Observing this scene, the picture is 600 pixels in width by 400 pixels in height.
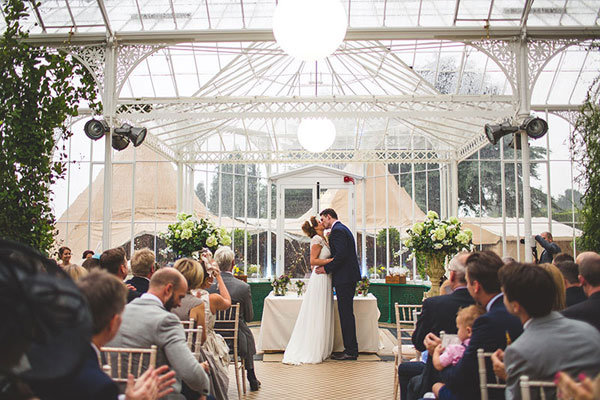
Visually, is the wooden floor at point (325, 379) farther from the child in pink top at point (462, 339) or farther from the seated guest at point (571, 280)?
the child in pink top at point (462, 339)

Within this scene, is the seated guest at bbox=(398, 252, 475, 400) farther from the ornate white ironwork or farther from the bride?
the ornate white ironwork

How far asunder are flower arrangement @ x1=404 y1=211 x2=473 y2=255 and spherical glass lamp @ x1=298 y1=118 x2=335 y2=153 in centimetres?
319

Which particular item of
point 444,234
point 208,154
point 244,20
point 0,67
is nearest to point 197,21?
point 244,20

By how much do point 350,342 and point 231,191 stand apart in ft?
26.2

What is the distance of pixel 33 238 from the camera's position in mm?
4555

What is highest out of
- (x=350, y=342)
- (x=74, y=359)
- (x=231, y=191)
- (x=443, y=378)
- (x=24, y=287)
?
(x=231, y=191)

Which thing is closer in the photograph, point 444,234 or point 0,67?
point 0,67

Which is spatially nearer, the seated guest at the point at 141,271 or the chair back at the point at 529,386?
the chair back at the point at 529,386

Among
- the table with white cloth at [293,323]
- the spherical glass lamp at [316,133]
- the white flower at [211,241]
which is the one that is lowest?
the table with white cloth at [293,323]

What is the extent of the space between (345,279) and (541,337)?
508cm

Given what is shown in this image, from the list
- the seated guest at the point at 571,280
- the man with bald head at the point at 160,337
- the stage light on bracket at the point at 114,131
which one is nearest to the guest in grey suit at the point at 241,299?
the man with bald head at the point at 160,337

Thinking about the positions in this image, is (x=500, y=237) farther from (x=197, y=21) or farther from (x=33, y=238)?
(x=33, y=238)

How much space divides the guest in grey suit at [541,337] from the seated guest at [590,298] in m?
1.07

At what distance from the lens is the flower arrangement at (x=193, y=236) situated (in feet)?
24.5
